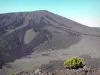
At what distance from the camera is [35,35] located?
118 feet

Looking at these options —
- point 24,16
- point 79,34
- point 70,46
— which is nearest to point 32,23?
point 24,16

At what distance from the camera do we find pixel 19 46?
31.1m

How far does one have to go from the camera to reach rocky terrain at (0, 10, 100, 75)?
24.7m

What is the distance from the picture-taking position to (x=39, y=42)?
33125 mm

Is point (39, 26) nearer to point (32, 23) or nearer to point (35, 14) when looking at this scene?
point (32, 23)

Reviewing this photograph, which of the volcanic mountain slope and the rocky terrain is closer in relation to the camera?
the rocky terrain

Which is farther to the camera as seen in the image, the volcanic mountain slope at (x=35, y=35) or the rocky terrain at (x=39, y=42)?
the volcanic mountain slope at (x=35, y=35)

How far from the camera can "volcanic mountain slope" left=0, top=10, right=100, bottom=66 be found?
30.0 meters

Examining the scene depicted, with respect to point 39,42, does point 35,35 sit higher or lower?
higher

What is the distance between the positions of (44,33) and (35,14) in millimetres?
16652

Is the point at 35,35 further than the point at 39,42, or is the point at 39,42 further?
the point at 35,35

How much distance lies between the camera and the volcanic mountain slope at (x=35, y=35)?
1179 inches

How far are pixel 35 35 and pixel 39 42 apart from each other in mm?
3417

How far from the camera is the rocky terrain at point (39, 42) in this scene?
24703 mm
